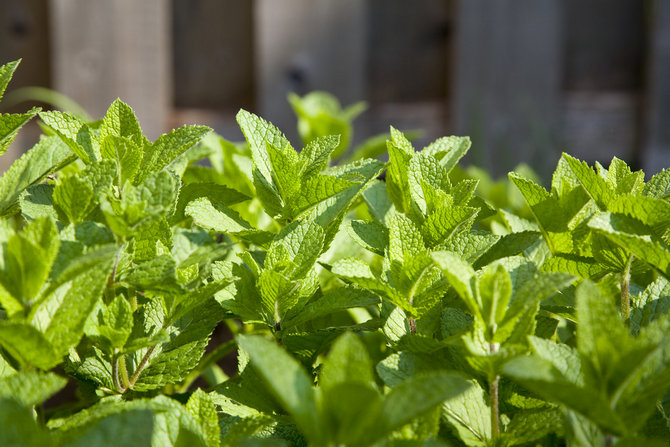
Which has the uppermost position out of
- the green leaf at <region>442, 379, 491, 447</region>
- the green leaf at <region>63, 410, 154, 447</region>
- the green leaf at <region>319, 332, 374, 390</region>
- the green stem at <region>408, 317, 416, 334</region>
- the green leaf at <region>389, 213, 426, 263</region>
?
the green leaf at <region>389, 213, 426, 263</region>

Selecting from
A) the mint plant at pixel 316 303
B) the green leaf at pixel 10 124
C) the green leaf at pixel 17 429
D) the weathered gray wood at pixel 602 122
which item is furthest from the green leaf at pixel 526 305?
the weathered gray wood at pixel 602 122

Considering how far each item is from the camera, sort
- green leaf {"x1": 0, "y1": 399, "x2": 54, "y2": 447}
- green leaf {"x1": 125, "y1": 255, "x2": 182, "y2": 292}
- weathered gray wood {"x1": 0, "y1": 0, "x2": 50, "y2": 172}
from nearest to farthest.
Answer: green leaf {"x1": 0, "y1": 399, "x2": 54, "y2": 447}
green leaf {"x1": 125, "y1": 255, "x2": 182, "y2": 292}
weathered gray wood {"x1": 0, "y1": 0, "x2": 50, "y2": 172}

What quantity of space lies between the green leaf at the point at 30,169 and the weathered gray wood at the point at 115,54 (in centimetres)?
258

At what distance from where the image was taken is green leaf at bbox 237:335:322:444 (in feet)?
1.33

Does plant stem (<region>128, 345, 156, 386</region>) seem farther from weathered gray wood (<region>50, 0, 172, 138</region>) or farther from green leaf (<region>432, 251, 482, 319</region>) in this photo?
weathered gray wood (<region>50, 0, 172, 138</region>)

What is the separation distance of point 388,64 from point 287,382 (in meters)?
3.27

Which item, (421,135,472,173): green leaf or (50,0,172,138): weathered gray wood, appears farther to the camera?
(50,0,172,138): weathered gray wood

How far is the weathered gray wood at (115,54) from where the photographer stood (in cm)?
320

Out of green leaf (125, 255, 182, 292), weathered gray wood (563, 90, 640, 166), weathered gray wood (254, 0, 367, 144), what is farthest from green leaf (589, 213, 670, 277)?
weathered gray wood (563, 90, 640, 166)

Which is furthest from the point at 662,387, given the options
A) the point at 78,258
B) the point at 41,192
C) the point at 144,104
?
the point at 144,104

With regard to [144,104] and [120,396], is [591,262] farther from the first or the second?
[144,104]

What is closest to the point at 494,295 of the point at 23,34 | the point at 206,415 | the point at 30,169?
the point at 206,415

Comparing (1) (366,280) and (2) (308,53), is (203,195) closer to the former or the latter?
(1) (366,280)

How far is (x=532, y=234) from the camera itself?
2.15 ft
